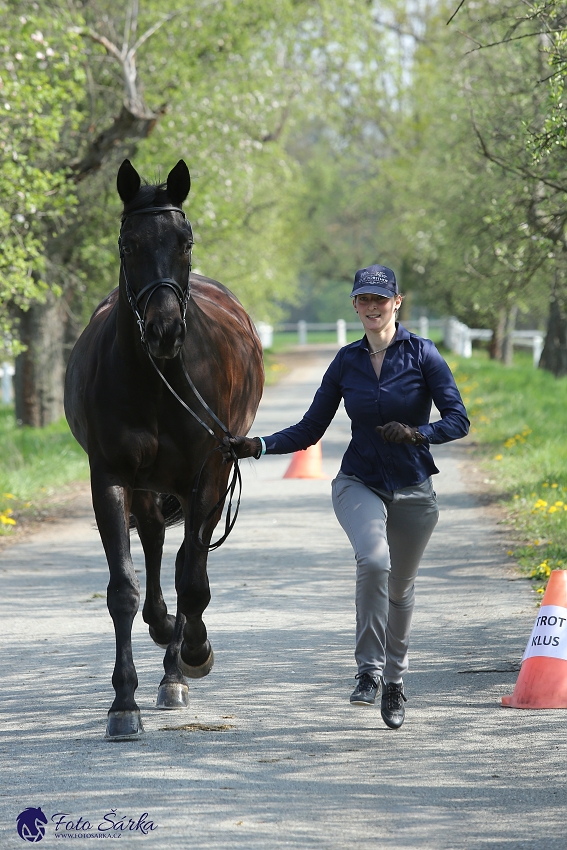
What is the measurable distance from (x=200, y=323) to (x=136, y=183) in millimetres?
875

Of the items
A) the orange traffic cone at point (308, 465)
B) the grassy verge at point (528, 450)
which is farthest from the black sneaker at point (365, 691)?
the orange traffic cone at point (308, 465)

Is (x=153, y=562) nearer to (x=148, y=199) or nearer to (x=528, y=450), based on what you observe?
(x=148, y=199)

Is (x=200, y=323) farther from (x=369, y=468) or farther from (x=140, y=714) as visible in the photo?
(x=140, y=714)

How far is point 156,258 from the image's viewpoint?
16.5 feet

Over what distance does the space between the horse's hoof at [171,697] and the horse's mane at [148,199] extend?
230 centimetres

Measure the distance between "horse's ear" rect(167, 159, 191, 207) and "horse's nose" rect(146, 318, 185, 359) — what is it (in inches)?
29.7

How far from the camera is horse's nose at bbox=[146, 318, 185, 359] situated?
4855mm

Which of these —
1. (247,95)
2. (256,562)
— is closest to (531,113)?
(247,95)

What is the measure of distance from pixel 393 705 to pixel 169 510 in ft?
7.67

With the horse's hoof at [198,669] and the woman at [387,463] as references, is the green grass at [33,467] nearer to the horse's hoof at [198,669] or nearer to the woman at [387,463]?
the horse's hoof at [198,669]

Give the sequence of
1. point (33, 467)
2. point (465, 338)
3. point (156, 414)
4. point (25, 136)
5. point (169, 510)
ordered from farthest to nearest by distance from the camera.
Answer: point (465, 338) → point (33, 467) → point (25, 136) → point (169, 510) → point (156, 414)

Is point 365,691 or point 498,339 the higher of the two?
point 365,691

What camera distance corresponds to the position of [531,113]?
47.4 ft

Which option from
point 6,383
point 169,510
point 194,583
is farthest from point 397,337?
point 6,383
